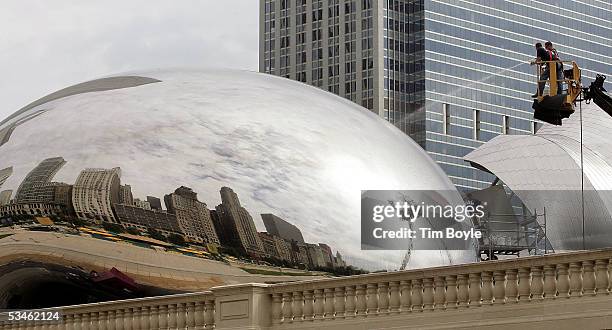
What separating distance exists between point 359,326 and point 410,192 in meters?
8.45

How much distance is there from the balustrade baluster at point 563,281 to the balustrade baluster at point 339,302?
134 inches

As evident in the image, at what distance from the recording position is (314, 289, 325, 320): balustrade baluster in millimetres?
18547

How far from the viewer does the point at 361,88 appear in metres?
142

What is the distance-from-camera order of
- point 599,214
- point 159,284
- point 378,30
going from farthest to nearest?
point 378,30, point 599,214, point 159,284

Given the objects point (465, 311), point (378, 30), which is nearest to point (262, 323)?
point (465, 311)

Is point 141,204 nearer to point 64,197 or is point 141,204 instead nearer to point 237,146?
point 64,197

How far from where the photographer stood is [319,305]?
1859cm

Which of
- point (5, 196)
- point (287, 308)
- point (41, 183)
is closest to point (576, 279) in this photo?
point (287, 308)

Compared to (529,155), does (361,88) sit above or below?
above

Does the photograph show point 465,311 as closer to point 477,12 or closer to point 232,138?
point 232,138

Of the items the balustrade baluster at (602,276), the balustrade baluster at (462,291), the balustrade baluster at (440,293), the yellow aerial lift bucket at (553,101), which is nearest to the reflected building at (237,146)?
the yellow aerial lift bucket at (553,101)

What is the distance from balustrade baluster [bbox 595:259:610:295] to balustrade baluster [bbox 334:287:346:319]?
3951 millimetres

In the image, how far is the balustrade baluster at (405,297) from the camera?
1744 centimetres

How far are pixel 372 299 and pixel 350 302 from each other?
0.41 meters
